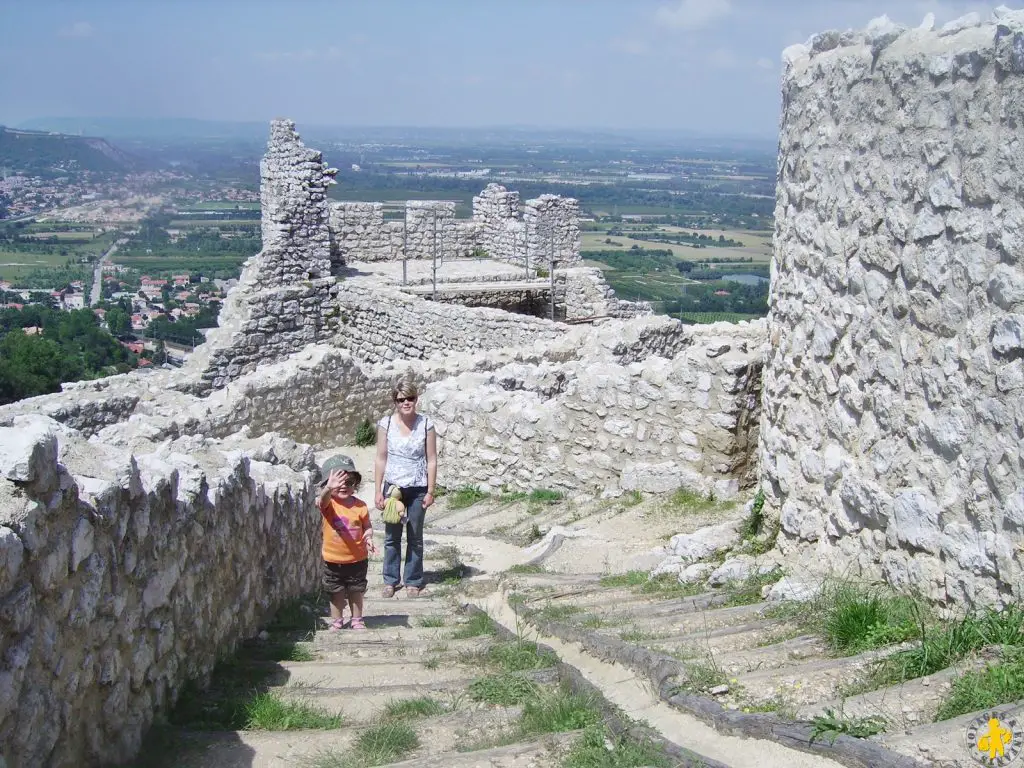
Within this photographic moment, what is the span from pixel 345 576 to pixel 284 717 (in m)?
1.88

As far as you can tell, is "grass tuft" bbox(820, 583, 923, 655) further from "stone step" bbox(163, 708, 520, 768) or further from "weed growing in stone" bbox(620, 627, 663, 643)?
"stone step" bbox(163, 708, 520, 768)

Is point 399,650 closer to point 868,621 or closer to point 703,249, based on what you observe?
point 868,621

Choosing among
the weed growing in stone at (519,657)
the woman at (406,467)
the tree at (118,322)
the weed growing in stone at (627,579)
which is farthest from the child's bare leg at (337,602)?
the tree at (118,322)

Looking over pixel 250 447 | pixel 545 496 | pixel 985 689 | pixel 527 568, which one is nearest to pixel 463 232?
pixel 545 496

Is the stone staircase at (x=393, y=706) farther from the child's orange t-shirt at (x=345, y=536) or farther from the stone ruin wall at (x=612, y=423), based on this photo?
the stone ruin wall at (x=612, y=423)

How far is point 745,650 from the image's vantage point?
14.8 feet

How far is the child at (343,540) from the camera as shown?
19.6 ft

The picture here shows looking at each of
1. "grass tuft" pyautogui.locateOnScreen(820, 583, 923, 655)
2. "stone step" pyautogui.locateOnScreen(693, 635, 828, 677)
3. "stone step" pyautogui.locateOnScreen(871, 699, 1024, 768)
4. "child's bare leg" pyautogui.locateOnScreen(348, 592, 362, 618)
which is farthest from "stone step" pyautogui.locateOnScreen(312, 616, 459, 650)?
"stone step" pyautogui.locateOnScreen(871, 699, 1024, 768)

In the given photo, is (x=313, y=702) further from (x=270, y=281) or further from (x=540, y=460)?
(x=270, y=281)

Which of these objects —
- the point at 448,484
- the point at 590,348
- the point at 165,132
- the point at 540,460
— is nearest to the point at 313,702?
A: the point at 540,460

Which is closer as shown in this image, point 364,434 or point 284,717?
point 284,717

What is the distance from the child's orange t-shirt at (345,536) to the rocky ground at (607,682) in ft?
1.37

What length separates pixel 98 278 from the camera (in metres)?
32.4

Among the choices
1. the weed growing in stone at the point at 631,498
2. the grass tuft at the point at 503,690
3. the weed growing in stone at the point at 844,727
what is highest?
the weed growing in stone at the point at 844,727
